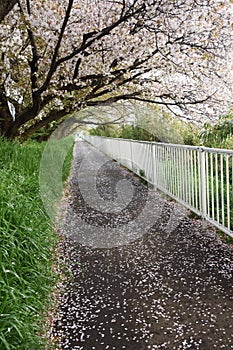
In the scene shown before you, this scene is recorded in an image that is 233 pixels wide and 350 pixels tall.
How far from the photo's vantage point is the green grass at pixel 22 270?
1965mm

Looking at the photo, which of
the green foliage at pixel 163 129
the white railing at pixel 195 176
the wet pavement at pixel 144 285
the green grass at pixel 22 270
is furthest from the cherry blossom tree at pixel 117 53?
the green grass at pixel 22 270

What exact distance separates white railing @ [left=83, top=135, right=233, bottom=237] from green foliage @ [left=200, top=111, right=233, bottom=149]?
2.80 feet

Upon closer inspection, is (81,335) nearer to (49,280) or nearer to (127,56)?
(49,280)

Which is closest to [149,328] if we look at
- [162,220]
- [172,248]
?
[172,248]

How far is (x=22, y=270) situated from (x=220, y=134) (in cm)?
508

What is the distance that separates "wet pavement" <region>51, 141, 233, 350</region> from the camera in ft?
8.02

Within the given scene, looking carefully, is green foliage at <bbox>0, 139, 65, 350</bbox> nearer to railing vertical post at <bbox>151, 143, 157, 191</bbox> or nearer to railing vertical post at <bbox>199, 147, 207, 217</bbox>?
Result: railing vertical post at <bbox>199, 147, 207, 217</bbox>

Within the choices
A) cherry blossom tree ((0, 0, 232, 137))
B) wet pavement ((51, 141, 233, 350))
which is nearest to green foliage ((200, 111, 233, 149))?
cherry blossom tree ((0, 0, 232, 137))

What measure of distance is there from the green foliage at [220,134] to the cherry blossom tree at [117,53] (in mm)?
631

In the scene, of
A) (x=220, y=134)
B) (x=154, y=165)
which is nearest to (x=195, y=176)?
(x=220, y=134)

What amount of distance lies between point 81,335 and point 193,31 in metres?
5.03

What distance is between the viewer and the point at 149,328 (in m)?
2.54

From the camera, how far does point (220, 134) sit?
6.73 m

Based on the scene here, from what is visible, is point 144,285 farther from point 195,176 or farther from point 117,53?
point 117,53
